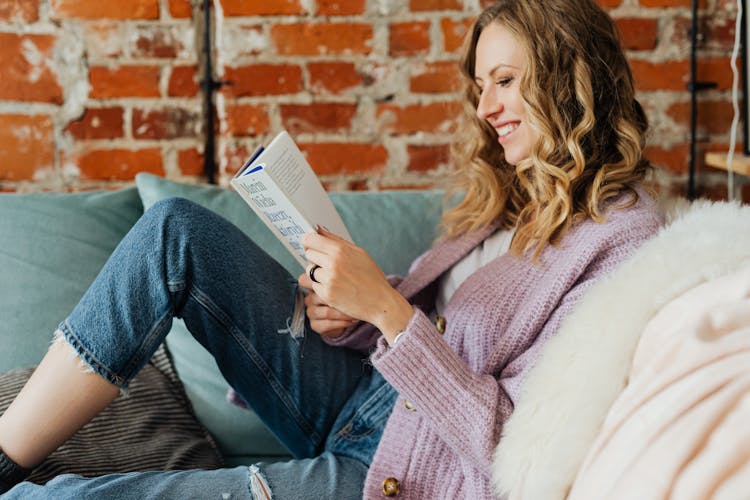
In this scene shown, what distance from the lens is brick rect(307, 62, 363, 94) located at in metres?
1.67

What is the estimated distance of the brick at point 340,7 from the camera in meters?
1.65

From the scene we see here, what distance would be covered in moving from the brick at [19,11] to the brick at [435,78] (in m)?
0.81

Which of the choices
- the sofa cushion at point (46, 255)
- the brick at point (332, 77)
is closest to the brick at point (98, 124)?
the sofa cushion at point (46, 255)

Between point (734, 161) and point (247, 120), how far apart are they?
39.6 inches

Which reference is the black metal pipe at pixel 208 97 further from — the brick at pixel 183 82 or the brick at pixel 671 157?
the brick at pixel 671 157

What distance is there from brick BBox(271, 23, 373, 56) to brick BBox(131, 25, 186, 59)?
0.69 ft

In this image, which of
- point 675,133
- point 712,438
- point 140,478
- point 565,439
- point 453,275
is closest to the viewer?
point 712,438

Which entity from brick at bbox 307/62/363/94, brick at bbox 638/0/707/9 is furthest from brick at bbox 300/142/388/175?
brick at bbox 638/0/707/9

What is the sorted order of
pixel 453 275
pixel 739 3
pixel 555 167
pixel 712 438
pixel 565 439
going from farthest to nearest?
pixel 739 3, pixel 453 275, pixel 555 167, pixel 565 439, pixel 712 438

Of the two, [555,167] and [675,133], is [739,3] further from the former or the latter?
[555,167]

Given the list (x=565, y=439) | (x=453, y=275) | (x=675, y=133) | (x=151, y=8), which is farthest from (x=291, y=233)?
(x=675, y=133)

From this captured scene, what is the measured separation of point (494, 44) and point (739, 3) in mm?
656

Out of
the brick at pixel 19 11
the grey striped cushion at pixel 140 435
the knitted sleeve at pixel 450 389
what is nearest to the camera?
the knitted sleeve at pixel 450 389

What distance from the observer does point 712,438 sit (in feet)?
2.42
